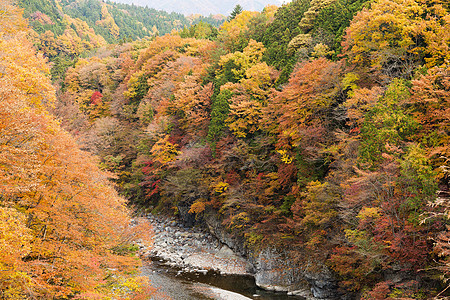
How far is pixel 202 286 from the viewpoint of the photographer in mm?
20922

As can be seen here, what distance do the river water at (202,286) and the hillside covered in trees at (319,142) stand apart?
9.12 ft

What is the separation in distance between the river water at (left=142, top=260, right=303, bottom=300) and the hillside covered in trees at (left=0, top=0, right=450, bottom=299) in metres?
2.78

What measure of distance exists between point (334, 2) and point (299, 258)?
23097mm

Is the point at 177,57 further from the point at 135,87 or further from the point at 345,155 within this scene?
the point at 345,155

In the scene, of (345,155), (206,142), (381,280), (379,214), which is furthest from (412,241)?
(206,142)

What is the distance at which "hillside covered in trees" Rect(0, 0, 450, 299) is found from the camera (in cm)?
1212

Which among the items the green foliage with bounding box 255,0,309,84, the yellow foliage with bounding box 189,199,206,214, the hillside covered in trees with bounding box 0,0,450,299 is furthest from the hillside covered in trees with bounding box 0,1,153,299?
the green foliage with bounding box 255,0,309,84

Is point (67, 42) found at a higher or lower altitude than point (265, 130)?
higher

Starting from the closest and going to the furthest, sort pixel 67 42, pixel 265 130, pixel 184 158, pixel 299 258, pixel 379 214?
pixel 379 214
pixel 299 258
pixel 265 130
pixel 184 158
pixel 67 42

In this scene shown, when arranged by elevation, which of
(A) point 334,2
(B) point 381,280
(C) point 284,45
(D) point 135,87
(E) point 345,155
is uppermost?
(A) point 334,2

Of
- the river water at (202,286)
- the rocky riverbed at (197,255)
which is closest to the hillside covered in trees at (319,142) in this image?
the rocky riverbed at (197,255)

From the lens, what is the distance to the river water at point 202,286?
19047mm

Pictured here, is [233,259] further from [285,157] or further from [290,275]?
[285,157]

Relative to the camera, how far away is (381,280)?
563 inches
